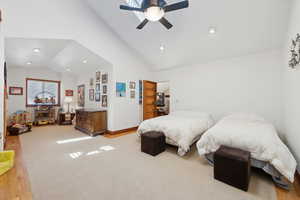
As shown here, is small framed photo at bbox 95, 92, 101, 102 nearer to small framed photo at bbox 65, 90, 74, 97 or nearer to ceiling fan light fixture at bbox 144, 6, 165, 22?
small framed photo at bbox 65, 90, 74, 97

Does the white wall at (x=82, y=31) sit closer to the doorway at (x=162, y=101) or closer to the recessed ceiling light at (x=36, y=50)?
the recessed ceiling light at (x=36, y=50)

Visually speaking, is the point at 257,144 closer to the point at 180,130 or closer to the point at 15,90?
the point at 180,130

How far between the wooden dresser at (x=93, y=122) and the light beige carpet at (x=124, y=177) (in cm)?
126

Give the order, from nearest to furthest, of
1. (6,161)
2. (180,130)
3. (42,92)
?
1. (6,161)
2. (180,130)
3. (42,92)

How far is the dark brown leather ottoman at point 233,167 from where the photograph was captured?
1.77m

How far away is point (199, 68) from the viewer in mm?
4871

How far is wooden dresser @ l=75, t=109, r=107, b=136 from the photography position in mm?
4439

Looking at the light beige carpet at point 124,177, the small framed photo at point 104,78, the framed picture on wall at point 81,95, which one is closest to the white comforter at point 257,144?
the light beige carpet at point 124,177

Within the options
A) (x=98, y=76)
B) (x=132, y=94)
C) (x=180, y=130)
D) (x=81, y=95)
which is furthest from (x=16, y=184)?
(x=81, y=95)

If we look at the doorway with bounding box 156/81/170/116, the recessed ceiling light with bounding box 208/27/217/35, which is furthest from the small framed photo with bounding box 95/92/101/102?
the recessed ceiling light with bounding box 208/27/217/35

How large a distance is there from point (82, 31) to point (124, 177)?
392 cm

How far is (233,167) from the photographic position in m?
1.85

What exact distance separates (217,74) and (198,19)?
Answer: 201 cm

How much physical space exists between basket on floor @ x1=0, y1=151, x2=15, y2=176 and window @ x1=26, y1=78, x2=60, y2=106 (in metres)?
4.66
